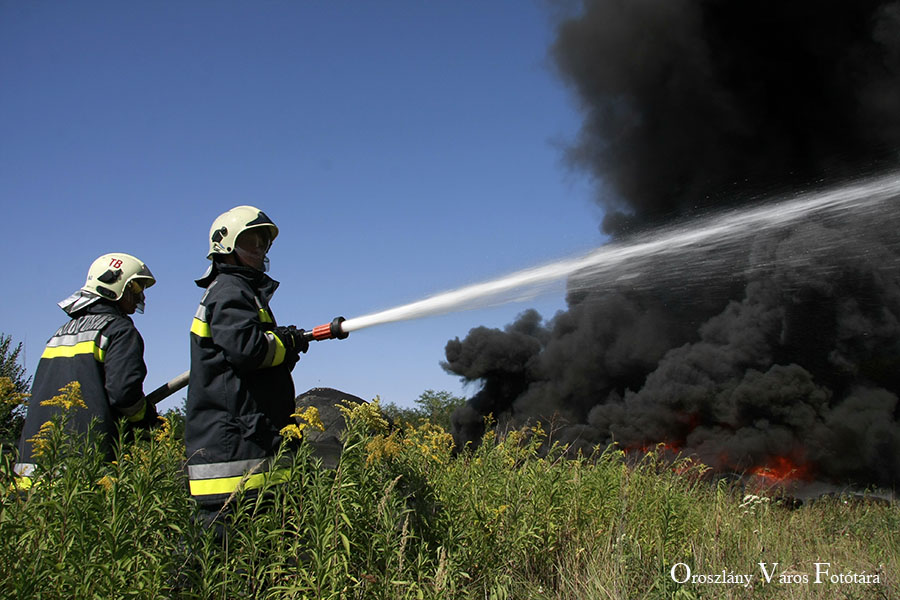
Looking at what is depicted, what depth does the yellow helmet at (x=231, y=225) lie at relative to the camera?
364cm

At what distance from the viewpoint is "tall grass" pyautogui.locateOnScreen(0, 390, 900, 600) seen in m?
2.64

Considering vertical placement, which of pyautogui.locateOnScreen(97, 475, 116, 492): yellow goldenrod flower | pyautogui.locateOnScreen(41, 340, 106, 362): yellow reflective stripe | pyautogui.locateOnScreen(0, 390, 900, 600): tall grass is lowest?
pyautogui.locateOnScreen(0, 390, 900, 600): tall grass

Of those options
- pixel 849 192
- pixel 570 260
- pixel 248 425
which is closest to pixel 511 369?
pixel 849 192

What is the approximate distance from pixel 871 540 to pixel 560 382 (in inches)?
394

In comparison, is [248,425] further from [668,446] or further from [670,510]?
[668,446]

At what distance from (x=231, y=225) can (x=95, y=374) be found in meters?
1.45

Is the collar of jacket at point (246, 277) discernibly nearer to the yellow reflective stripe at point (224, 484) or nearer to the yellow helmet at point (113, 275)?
the yellow reflective stripe at point (224, 484)

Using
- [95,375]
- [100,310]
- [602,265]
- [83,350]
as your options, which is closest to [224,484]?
[95,375]

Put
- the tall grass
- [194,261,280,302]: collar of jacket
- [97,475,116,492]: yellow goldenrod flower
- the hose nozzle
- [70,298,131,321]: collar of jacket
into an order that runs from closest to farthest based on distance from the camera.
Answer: the tall grass < [97,475,116,492]: yellow goldenrod flower < [194,261,280,302]: collar of jacket < the hose nozzle < [70,298,131,321]: collar of jacket

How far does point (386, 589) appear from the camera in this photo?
295cm

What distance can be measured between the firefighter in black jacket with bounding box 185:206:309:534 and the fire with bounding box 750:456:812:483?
7.75m

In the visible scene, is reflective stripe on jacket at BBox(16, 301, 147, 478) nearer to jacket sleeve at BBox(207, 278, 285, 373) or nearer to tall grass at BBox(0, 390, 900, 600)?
tall grass at BBox(0, 390, 900, 600)

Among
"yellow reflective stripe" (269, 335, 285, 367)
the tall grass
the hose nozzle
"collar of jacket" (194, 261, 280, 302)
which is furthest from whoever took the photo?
the hose nozzle

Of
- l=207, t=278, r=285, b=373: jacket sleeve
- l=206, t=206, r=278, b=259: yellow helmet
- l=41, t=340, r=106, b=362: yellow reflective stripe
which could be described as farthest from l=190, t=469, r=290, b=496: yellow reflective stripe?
l=41, t=340, r=106, b=362: yellow reflective stripe
